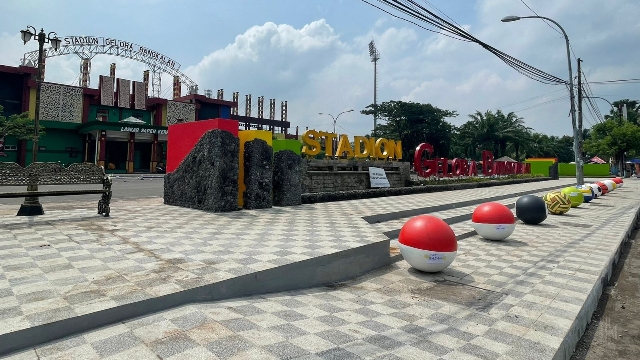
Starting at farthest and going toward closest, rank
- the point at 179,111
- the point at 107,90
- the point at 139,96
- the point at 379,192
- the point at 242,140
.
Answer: the point at 179,111, the point at 139,96, the point at 107,90, the point at 379,192, the point at 242,140

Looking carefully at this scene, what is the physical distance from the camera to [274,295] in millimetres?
4254

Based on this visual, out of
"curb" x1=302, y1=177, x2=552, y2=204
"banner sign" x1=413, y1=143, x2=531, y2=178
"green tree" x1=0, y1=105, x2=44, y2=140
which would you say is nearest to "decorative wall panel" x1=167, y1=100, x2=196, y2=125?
"green tree" x1=0, y1=105, x2=44, y2=140

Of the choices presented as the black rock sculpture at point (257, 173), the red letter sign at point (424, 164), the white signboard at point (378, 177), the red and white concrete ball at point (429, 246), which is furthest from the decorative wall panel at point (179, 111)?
the red and white concrete ball at point (429, 246)

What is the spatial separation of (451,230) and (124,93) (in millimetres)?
41362

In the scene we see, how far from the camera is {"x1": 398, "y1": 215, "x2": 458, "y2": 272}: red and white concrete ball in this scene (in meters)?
5.36

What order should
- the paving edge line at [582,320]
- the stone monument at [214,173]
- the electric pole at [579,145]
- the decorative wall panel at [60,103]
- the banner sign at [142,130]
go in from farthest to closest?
the banner sign at [142,130]
the decorative wall panel at [60,103]
the electric pole at [579,145]
the stone monument at [214,173]
the paving edge line at [582,320]

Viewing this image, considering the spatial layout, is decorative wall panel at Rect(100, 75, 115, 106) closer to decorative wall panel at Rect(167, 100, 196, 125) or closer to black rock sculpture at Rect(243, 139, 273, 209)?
decorative wall panel at Rect(167, 100, 196, 125)

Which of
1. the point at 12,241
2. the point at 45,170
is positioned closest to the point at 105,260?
the point at 12,241

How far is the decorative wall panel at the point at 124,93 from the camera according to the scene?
38219 millimetres

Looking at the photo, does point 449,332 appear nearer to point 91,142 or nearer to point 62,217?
point 62,217

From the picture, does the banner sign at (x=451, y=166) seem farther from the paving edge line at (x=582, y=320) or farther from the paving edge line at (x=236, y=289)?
the paving edge line at (x=236, y=289)

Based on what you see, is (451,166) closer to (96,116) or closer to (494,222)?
(494,222)

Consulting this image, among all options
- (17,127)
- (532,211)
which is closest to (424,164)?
(532,211)

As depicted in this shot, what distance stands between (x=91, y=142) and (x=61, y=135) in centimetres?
252
